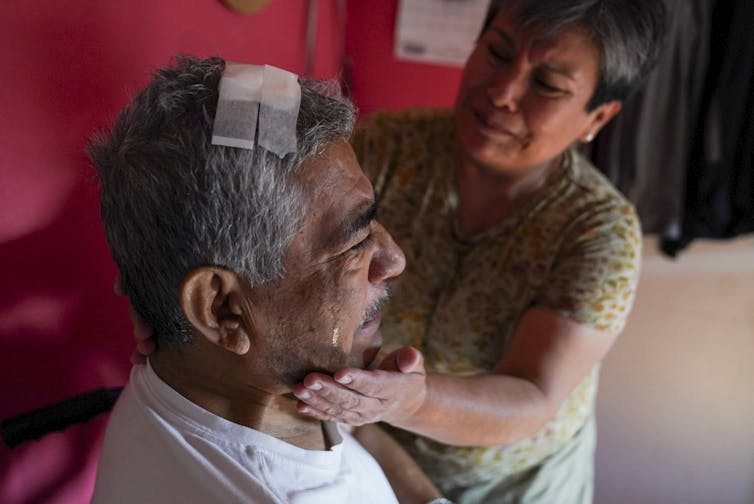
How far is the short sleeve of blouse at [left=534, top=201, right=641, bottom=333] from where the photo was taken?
1306mm

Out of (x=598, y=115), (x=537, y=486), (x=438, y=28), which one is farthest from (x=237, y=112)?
(x=438, y=28)

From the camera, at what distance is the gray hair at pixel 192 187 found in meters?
0.81

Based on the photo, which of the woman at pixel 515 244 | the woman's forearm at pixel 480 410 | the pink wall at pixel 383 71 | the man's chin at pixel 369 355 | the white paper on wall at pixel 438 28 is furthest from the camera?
the pink wall at pixel 383 71

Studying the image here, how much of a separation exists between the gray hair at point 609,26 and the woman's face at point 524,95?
0.02m

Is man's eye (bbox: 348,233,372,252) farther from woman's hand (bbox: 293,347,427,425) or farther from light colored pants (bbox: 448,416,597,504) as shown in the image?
light colored pants (bbox: 448,416,597,504)

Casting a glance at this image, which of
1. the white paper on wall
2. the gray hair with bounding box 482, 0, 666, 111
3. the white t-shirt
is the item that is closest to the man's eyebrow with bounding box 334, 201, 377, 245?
the white t-shirt

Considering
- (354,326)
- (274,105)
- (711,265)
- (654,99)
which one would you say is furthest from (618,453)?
(274,105)

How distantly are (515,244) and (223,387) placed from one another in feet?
2.54

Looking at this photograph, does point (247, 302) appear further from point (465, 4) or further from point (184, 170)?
point (465, 4)

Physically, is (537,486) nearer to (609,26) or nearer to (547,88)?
(547,88)

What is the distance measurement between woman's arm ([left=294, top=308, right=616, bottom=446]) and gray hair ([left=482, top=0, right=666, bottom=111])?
51 cm

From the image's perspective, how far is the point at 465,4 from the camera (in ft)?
8.03

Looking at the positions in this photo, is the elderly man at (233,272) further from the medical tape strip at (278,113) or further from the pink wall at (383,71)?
the pink wall at (383,71)

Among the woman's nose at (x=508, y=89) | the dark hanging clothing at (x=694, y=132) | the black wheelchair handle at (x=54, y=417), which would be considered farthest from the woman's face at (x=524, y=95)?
the dark hanging clothing at (x=694, y=132)
